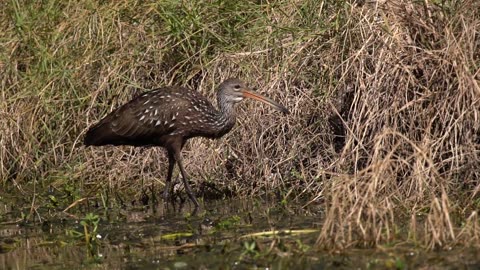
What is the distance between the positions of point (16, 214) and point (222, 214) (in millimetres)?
1715

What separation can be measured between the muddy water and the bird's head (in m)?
0.81

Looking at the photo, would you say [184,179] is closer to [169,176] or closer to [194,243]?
[169,176]

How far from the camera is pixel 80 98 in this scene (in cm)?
1063

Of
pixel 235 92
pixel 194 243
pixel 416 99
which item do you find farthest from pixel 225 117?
pixel 194 243

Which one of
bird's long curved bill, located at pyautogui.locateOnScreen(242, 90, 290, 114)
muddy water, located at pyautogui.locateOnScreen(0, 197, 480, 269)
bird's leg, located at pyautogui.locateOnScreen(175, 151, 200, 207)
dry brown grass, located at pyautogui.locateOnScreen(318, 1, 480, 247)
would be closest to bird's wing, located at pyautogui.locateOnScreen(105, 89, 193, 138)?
bird's leg, located at pyautogui.locateOnScreen(175, 151, 200, 207)

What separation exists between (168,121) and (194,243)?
2.08 metres

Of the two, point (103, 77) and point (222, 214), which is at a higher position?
point (103, 77)

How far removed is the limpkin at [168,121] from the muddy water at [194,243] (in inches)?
21.4

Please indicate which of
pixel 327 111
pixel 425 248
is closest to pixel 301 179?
pixel 327 111

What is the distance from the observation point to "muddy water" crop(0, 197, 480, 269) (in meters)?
6.93

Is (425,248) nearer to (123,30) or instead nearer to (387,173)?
(387,173)

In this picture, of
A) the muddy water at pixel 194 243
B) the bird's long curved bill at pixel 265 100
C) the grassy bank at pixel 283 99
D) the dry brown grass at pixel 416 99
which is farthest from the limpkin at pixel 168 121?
the dry brown grass at pixel 416 99

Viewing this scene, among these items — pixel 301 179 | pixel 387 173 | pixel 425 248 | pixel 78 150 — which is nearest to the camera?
pixel 425 248

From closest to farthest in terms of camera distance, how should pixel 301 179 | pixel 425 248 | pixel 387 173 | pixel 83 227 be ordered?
pixel 425 248
pixel 387 173
pixel 83 227
pixel 301 179
